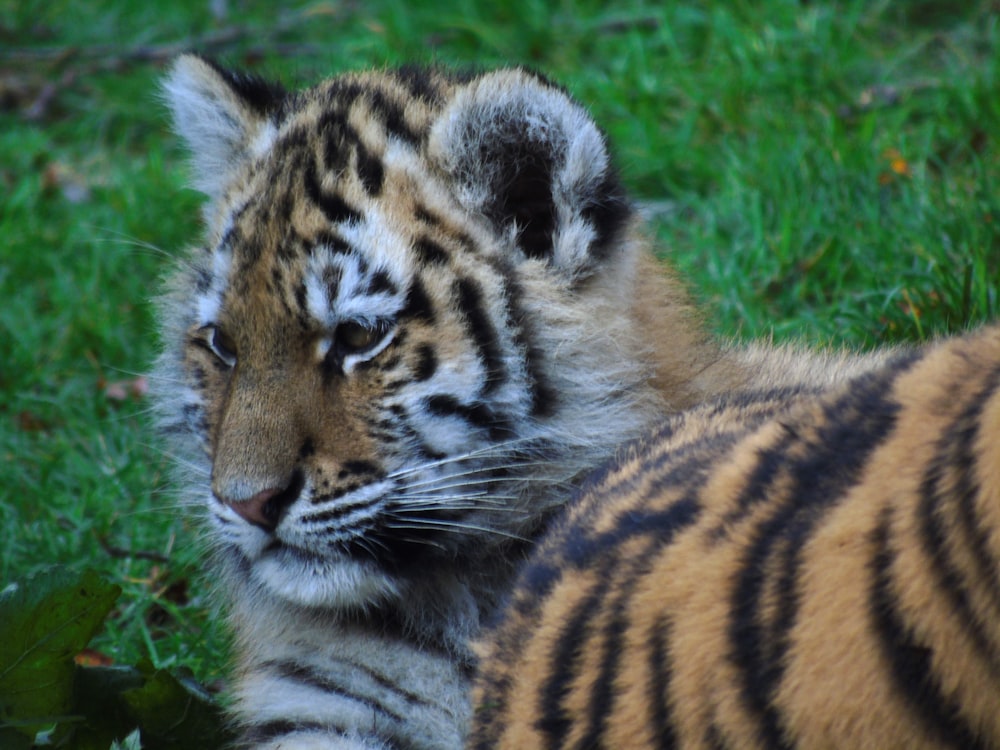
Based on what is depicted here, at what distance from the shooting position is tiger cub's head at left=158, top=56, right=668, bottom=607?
3.15 metres

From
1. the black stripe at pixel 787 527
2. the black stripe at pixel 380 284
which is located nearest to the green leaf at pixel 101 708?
the black stripe at pixel 380 284

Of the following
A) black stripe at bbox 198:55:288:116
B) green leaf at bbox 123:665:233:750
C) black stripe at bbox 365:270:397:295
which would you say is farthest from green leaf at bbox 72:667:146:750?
black stripe at bbox 198:55:288:116

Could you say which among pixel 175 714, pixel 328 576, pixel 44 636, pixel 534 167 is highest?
pixel 534 167

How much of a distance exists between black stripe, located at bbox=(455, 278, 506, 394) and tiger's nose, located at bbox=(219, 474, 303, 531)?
520 millimetres

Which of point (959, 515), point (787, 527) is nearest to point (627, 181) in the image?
point (787, 527)

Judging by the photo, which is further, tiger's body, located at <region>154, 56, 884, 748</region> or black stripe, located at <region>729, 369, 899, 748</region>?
tiger's body, located at <region>154, 56, 884, 748</region>

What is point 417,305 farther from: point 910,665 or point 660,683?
point 910,665

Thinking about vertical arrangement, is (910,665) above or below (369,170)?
below

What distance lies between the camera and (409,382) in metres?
3.16

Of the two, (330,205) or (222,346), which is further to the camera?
(222,346)

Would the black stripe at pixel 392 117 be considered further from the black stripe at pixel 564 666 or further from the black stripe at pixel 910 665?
the black stripe at pixel 910 665

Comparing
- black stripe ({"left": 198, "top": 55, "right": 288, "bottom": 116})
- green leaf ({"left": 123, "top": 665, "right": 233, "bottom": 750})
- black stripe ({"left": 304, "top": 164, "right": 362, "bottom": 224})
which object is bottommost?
green leaf ({"left": 123, "top": 665, "right": 233, "bottom": 750})

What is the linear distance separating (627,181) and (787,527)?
4045 millimetres

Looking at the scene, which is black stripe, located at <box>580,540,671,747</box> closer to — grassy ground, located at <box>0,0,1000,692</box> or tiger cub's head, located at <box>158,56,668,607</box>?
tiger cub's head, located at <box>158,56,668,607</box>
